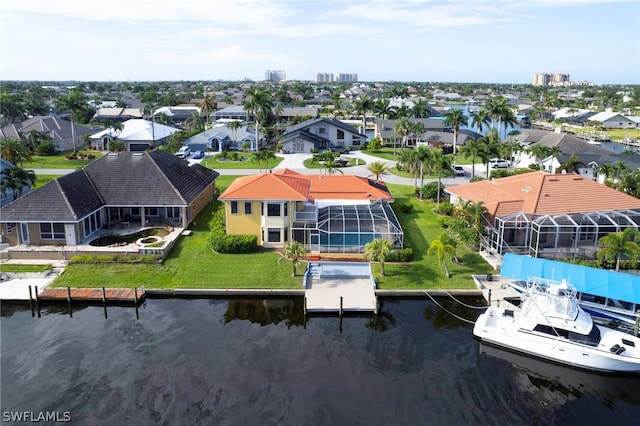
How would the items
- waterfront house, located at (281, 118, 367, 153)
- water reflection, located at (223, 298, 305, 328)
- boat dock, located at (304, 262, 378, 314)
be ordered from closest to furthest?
water reflection, located at (223, 298, 305, 328), boat dock, located at (304, 262, 378, 314), waterfront house, located at (281, 118, 367, 153)

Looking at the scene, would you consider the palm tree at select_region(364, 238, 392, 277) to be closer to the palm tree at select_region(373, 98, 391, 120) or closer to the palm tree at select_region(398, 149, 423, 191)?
the palm tree at select_region(398, 149, 423, 191)

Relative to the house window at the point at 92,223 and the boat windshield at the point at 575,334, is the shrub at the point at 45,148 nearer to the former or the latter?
the house window at the point at 92,223

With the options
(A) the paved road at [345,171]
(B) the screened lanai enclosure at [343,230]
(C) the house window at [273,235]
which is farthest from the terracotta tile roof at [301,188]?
(A) the paved road at [345,171]

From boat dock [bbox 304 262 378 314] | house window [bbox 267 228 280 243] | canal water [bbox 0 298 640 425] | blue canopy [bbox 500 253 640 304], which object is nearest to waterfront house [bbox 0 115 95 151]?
house window [bbox 267 228 280 243]

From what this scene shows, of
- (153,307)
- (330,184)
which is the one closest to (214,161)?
(330,184)

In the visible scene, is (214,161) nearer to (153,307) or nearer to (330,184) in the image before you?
(330,184)

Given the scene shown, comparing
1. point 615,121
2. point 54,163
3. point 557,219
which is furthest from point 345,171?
point 615,121
